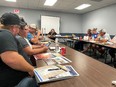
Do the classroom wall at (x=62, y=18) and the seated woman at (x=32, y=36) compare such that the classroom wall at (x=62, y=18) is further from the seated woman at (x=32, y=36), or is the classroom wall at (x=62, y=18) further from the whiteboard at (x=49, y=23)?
the seated woman at (x=32, y=36)

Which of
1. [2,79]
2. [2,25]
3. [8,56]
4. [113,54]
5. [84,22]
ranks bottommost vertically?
[113,54]

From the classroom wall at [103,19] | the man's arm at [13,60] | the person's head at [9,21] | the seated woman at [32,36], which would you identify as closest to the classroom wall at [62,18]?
the classroom wall at [103,19]

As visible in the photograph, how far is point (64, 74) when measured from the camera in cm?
99

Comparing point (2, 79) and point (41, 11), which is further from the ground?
point (41, 11)

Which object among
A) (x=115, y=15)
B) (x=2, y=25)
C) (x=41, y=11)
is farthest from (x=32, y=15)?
(x=2, y=25)

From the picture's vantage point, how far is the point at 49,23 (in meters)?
8.91

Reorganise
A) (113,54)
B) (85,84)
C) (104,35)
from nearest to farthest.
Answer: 1. (85,84)
2. (113,54)
3. (104,35)

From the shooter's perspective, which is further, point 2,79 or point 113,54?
point 113,54

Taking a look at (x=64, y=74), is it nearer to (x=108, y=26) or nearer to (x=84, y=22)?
(x=108, y=26)

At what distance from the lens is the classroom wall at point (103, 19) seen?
6.67m

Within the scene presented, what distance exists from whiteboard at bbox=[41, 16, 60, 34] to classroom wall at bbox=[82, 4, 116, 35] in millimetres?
2231

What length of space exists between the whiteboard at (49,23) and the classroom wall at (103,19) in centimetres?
223

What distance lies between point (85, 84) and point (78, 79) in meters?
0.09

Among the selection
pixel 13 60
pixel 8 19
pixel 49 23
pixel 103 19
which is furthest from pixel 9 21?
pixel 49 23
